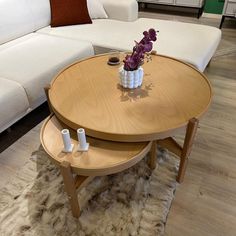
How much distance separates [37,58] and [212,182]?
1.50 meters

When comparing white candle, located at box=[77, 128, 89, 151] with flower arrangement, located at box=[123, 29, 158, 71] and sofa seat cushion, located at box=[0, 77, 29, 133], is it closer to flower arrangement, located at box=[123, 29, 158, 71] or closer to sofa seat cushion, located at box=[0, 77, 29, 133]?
flower arrangement, located at box=[123, 29, 158, 71]

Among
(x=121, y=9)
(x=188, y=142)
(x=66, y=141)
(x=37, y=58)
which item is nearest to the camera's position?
(x=66, y=141)

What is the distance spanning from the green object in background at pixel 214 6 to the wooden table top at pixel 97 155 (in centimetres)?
355

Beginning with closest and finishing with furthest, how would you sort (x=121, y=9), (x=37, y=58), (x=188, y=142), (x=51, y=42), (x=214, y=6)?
1. (x=188, y=142)
2. (x=37, y=58)
3. (x=51, y=42)
4. (x=121, y=9)
5. (x=214, y=6)

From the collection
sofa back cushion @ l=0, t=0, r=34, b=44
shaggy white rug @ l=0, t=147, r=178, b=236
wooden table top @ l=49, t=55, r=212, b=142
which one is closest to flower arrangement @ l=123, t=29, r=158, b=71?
wooden table top @ l=49, t=55, r=212, b=142

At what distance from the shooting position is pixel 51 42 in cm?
214

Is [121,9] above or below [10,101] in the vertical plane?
above

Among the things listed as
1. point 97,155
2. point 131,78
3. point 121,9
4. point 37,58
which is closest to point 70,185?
point 97,155

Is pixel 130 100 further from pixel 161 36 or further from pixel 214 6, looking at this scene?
pixel 214 6

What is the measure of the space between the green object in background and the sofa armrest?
1.88 m

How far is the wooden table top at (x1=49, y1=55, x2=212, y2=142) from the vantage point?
3.82 feet

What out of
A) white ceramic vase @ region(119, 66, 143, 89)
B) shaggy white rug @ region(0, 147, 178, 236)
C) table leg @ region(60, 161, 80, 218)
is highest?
white ceramic vase @ region(119, 66, 143, 89)

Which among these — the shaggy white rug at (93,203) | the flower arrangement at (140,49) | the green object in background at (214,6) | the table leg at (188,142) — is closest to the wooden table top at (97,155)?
the table leg at (188,142)

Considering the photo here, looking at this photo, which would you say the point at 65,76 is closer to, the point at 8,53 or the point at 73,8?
the point at 8,53
